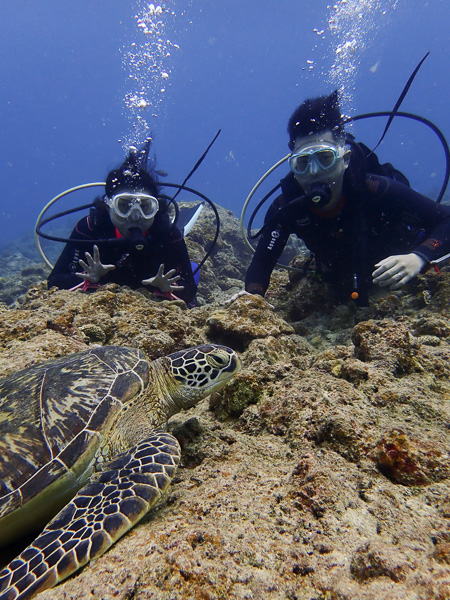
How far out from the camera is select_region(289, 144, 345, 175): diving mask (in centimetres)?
331

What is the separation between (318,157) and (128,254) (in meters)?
2.52

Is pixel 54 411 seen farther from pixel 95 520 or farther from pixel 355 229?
pixel 355 229

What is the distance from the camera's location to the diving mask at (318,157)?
10.8ft

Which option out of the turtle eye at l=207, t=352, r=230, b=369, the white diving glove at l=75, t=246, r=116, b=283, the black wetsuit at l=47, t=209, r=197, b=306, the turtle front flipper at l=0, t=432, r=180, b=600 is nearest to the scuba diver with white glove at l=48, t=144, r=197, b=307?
the black wetsuit at l=47, t=209, r=197, b=306

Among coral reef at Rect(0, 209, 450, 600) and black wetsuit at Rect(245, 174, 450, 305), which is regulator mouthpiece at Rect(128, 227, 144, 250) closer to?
coral reef at Rect(0, 209, 450, 600)

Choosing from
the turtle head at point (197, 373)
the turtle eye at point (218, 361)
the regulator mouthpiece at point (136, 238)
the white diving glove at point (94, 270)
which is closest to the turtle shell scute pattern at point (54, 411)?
the turtle head at point (197, 373)

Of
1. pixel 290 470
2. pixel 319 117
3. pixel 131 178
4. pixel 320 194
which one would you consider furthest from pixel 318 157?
pixel 290 470

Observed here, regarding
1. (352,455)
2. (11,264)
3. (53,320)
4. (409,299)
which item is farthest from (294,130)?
(11,264)

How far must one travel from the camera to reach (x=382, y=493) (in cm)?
96

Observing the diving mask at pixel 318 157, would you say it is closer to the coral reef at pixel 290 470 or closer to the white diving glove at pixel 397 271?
the white diving glove at pixel 397 271

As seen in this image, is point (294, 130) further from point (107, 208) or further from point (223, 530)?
A: point (223, 530)

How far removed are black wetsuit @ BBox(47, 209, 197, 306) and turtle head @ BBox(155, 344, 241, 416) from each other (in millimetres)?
2213

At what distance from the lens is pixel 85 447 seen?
1312 millimetres

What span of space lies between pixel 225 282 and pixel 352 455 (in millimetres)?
5427
